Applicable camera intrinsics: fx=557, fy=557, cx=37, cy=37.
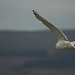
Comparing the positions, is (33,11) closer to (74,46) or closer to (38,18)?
(38,18)

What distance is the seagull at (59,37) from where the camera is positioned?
27.8 meters

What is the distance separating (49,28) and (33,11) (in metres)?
1.46

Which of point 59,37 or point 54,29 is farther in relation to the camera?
point 59,37

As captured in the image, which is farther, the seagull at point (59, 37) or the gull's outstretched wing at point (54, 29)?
the seagull at point (59, 37)

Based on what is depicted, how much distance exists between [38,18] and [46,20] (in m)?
0.45

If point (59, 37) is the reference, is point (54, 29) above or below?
above

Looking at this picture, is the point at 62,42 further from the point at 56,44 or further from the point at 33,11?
the point at 33,11

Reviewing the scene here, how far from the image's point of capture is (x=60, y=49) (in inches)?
1120

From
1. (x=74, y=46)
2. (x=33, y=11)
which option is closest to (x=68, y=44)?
(x=74, y=46)

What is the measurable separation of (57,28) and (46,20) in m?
0.94

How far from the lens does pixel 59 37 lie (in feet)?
94.9

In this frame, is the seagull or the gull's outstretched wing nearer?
the gull's outstretched wing

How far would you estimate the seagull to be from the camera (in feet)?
91.2

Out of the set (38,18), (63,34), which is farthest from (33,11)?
(63,34)
